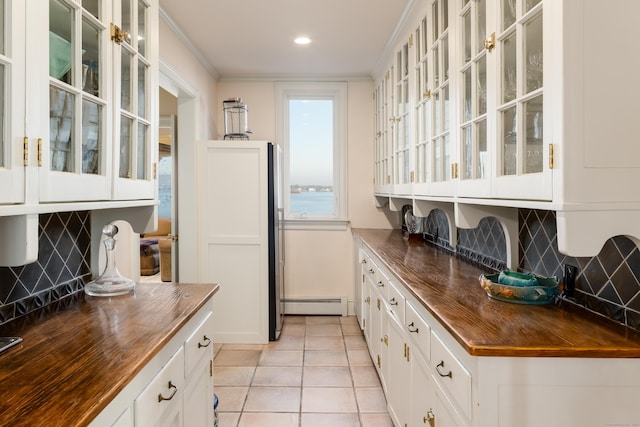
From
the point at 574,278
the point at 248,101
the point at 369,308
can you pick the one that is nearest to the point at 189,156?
the point at 248,101

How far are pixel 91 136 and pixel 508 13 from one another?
157cm

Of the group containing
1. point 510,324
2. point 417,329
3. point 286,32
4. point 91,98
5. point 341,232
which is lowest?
point 417,329

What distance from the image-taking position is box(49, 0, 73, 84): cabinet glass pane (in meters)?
1.23

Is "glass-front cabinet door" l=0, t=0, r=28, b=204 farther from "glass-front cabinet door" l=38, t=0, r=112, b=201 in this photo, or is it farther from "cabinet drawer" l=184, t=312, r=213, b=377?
"cabinet drawer" l=184, t=312, r=213, b=377

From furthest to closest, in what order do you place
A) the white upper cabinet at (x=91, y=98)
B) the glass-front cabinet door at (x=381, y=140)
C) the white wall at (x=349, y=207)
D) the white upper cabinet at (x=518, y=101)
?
the white wall at (x=349, y=207), the glass-front cabinet door at (x=381, y=140), the white upper cabinet at (x=518, y=101), the white upper cabinet at (x=91, y=98)

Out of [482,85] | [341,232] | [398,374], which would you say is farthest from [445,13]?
[341,232]

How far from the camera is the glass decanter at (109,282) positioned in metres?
1.81

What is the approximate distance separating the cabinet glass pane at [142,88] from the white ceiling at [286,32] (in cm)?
110

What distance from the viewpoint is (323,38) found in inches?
130

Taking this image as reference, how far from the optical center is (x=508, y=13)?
146 cm

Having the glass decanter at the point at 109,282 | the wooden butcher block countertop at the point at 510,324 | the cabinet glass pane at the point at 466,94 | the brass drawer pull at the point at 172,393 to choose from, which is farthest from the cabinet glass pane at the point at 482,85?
the glass decanter at the point at 109,282

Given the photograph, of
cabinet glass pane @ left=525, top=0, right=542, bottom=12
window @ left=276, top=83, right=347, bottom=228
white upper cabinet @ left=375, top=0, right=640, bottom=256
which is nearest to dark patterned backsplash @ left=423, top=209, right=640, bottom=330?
white upper cabinet @ left=375, top=0, right=640, bottom=256

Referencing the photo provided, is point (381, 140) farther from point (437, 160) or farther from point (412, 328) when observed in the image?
point (412, 328)

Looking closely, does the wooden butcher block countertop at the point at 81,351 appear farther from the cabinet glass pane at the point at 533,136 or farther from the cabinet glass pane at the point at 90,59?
the cabinet glass pane at the point at 533,136
